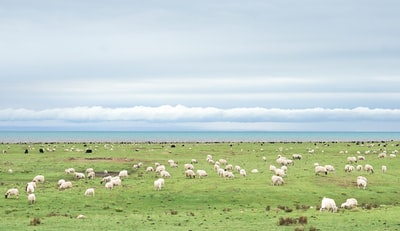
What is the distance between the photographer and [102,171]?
67.3 metres

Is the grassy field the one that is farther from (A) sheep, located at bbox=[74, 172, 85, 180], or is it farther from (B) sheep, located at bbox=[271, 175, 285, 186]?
(A) sheep, located at bbox=[74, 172, 85, 180]

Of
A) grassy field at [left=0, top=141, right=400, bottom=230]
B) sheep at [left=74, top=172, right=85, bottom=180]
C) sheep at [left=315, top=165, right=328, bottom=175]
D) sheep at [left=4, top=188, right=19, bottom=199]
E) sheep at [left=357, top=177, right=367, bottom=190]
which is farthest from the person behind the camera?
sheep at [left=74, top=172, right=85, bottom=180]

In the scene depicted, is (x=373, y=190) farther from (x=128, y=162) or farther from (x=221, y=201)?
(x=128, y=162)

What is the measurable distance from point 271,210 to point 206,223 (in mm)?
7855

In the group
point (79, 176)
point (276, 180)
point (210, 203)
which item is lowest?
point (210, 203)

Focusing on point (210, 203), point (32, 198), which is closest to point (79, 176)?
point (32, 198)

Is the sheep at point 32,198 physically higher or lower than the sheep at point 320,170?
lower

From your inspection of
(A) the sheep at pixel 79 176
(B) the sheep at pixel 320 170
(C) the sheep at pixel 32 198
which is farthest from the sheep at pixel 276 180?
(A) the sheep at pixel 79 176

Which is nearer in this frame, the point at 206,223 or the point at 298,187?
the point at 206,223

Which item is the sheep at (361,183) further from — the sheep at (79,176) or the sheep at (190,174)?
the sheep at (79,176)

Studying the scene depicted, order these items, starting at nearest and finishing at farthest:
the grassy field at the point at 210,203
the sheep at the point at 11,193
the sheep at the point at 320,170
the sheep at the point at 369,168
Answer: the grassy field at the point at 210,203, the sheep at the point at 11,193, the sheep at the point at 320,170, the sheep at the point at 369,168

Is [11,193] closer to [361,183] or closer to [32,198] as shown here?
[32,198]

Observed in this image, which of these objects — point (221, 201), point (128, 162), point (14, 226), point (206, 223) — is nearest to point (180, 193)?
point (221, 201)

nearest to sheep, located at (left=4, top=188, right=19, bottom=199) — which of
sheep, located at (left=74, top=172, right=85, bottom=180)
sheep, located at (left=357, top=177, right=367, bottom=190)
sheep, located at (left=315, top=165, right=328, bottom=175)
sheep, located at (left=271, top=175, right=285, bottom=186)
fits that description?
sheep, located at (left=74, top=172, right=85, bottom=180)
